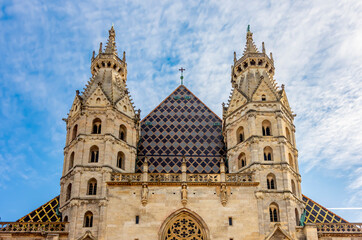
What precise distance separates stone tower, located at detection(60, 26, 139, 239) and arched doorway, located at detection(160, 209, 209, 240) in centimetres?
325

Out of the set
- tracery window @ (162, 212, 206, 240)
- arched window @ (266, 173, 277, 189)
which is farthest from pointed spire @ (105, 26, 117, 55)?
arched window @ (266, 173, 277, 189)

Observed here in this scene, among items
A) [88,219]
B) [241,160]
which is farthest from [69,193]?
[241,160]

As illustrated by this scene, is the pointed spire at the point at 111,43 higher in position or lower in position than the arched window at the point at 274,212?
higher

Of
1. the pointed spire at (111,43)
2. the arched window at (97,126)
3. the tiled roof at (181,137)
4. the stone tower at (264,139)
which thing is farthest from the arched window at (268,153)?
the pointed spire at (111,43)

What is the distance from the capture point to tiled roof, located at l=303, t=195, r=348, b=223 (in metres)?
27.3

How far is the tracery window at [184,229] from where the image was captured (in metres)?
24.9

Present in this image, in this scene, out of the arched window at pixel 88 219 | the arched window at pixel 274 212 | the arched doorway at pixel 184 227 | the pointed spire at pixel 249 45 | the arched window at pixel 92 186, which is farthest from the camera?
the pointed spire at pixel 249 45

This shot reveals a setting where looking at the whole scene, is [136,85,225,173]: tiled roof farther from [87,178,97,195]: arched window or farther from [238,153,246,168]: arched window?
[87,178,97,195]: arched window

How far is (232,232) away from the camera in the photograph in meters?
24.9

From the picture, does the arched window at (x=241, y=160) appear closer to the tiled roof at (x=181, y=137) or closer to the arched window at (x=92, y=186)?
the tiled roof at (x=181, y=137)

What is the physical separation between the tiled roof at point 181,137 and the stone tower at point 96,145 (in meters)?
1.37

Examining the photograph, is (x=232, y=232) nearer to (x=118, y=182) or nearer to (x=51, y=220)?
(x=118, y=182)

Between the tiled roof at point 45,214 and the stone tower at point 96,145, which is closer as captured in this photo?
the stone tower at point 96,145

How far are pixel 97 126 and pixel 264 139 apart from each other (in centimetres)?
971
